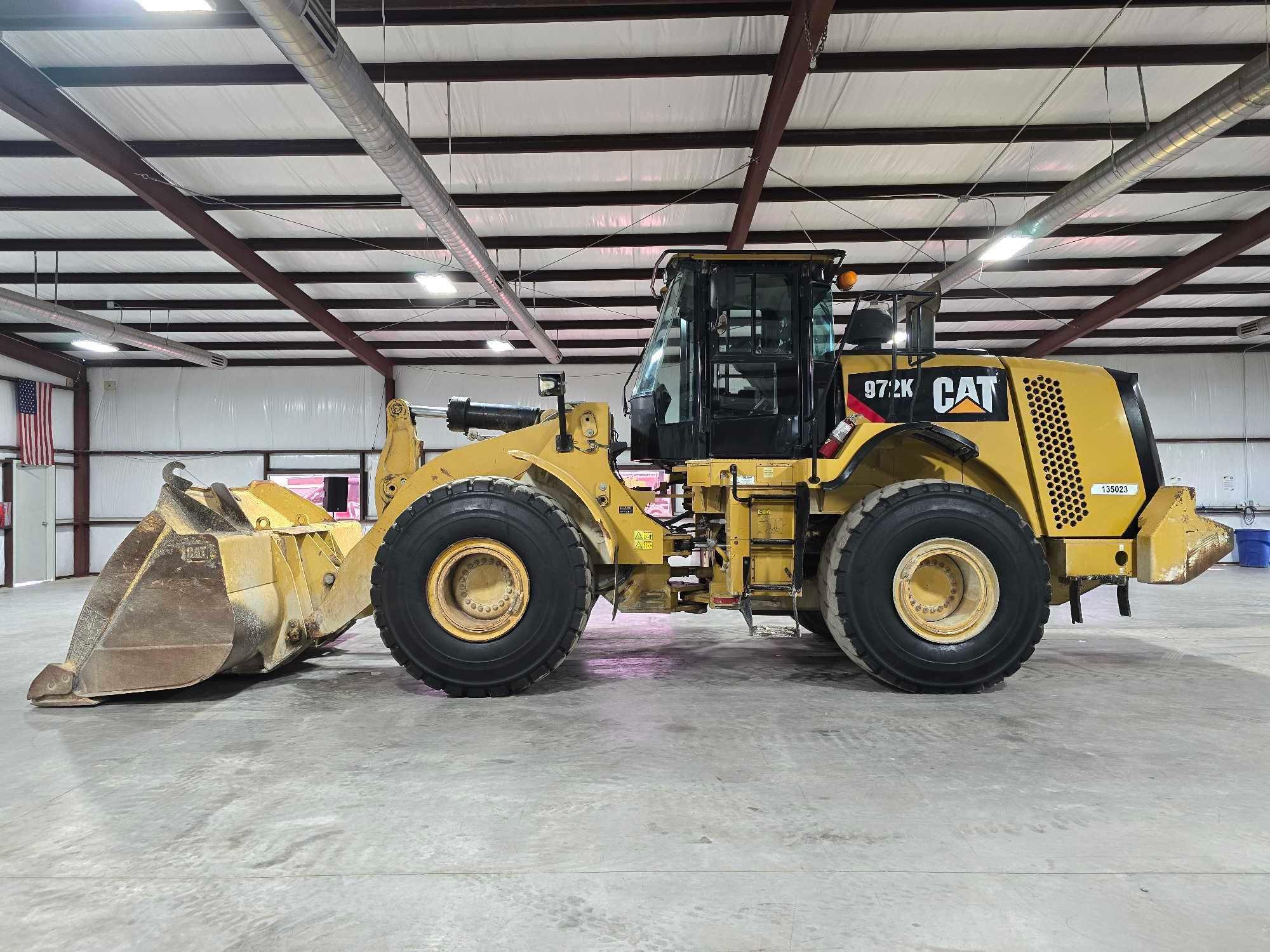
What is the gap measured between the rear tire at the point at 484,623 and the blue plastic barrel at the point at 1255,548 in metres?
16.8

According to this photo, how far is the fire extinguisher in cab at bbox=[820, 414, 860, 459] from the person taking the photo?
4578mm

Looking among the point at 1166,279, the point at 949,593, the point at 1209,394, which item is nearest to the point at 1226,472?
the point at 1209,394

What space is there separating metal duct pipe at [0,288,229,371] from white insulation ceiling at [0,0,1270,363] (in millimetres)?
665

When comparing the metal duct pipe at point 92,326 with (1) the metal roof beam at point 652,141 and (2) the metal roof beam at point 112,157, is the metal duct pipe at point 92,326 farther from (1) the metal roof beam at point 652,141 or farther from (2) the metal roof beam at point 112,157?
(1) the metal roof beam at point 652,141

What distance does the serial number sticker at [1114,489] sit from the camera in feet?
15.7

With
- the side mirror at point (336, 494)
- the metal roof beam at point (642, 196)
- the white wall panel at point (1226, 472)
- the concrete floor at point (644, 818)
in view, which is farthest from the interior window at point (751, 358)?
the white wall panel at point (1226, 472)

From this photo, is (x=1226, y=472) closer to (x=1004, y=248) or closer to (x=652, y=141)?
(x=1004, y=248)

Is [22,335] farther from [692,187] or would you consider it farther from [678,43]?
[678,43]

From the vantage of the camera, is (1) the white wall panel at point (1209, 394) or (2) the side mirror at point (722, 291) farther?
(1) the white wall panel at point (1209, 394)

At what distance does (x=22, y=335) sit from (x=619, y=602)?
51.2 feet

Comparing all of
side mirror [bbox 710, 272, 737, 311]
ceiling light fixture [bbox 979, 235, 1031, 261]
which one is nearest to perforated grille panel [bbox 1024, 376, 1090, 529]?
side mirror [bbox 710, 272, 737, 311]

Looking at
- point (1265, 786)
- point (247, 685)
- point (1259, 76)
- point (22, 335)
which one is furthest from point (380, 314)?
point (1265, 786)

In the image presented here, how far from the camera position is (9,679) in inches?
205

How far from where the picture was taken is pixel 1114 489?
188 inches
